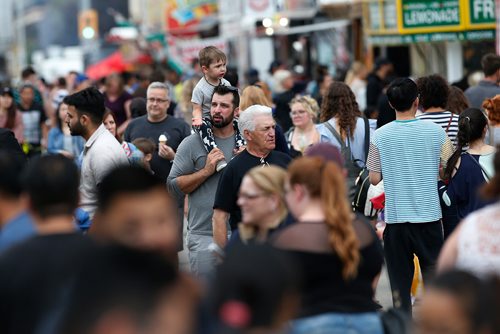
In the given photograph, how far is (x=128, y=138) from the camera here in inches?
482

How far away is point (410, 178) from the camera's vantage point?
905cm

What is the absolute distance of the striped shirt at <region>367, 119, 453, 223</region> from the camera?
29.7 feet

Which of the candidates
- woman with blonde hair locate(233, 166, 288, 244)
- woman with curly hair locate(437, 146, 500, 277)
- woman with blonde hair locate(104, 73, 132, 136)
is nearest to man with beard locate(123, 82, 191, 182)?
woman with blonde hair locate(104, 73, 132, 136)

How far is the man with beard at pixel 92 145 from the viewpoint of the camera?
845cm

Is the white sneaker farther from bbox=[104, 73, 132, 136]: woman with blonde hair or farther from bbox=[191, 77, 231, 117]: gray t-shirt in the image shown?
bbox=[104, 73, 132, 136]: woman with blonde hair

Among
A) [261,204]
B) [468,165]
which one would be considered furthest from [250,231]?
[468,165]

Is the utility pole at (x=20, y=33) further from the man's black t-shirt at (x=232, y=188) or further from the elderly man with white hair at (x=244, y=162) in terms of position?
the man's black t-shirt at (x=232, y=188)

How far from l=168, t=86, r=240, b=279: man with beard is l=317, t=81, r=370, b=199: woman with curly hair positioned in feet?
7.44

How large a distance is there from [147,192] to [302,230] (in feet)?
3.49

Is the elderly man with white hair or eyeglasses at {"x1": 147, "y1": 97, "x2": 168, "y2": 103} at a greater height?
eyeglasses at {"x1": 147, "y1": 97, "x2": 168, "y2": 103}

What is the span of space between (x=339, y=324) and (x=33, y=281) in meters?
1.46

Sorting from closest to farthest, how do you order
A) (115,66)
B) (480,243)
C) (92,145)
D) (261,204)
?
(480,243) → (261,204) → (92,145) → (115,66)

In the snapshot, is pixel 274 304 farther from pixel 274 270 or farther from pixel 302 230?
pixel 302 230

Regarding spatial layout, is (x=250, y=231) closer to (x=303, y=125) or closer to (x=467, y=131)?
(x=467, y=131)
